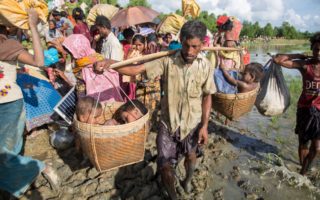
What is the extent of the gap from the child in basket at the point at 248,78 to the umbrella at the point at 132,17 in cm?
378

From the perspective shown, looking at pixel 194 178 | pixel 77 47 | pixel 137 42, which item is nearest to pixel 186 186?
pixel 194 178

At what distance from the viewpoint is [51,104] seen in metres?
4.14

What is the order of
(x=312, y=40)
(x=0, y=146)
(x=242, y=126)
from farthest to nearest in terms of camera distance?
(x=242, y=126), (x=312, y=40), (x=0, y=146)

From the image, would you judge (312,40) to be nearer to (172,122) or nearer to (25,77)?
(172,122)

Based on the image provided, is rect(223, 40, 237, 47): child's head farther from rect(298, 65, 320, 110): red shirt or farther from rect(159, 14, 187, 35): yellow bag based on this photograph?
rect(159, 14, 187, 35): yellow bag

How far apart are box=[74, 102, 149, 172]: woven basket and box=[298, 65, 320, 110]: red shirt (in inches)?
83.9

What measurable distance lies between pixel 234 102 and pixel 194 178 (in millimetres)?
1114

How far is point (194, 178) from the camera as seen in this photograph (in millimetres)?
3486

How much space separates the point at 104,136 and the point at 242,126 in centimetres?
393

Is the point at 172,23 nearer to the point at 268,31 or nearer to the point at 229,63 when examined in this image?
the point at 229,63

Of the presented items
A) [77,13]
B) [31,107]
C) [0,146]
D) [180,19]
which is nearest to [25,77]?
[31,107]

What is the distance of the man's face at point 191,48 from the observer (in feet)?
7.82

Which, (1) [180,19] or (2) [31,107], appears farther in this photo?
(1) [180,19]

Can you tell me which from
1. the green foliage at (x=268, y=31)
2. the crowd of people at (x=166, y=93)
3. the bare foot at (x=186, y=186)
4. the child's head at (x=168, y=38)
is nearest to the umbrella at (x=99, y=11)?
the child's head at (x=168, y=38)
